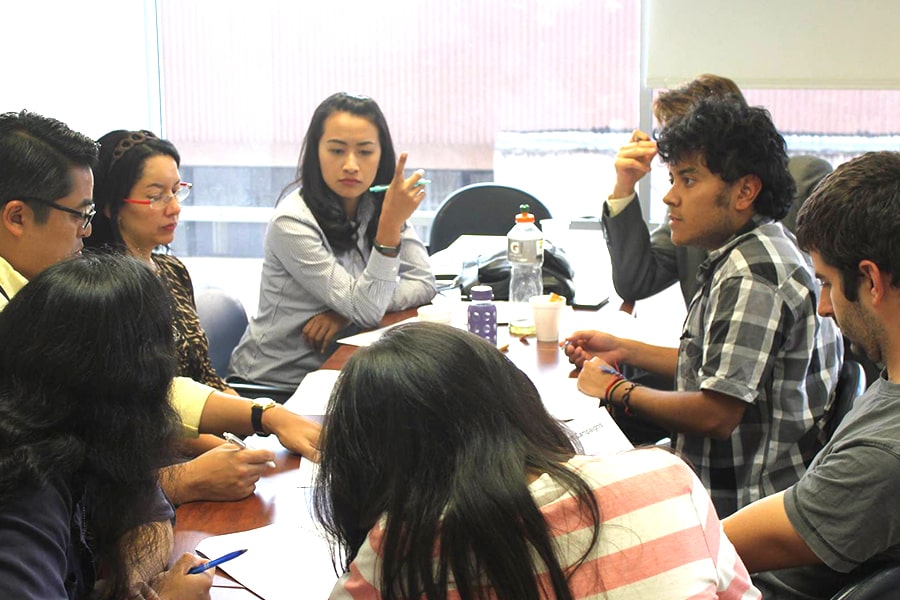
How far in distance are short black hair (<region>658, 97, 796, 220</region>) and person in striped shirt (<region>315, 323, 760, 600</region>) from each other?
1.14 meters

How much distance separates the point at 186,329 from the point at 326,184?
78 centimetres

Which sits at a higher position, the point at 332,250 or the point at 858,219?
the point at 858,219

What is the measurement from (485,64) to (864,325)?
130 inches

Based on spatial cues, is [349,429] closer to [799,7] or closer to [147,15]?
[799,7]

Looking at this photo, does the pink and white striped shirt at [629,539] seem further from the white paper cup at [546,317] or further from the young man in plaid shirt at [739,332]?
the white paper cup at [546,317]

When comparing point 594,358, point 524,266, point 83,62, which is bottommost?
point 594,358

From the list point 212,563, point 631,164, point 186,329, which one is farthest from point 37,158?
point 631,164

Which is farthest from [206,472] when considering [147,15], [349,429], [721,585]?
[147,15]

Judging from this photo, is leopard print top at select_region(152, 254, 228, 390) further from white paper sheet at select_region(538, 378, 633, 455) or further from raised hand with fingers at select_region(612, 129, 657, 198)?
raised hand with fingers at select_region(612, 129, 657, 198)

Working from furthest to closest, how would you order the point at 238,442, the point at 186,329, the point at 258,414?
the point at 186,329, the point at 258,414, the point at 238,442

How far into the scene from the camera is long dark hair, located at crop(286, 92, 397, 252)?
285cm

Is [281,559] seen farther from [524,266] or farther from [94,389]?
[524,266]

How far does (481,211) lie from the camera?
4.01 meters

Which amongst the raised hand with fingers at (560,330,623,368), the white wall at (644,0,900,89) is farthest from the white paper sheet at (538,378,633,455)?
the white wall at (644,0,900,89)
